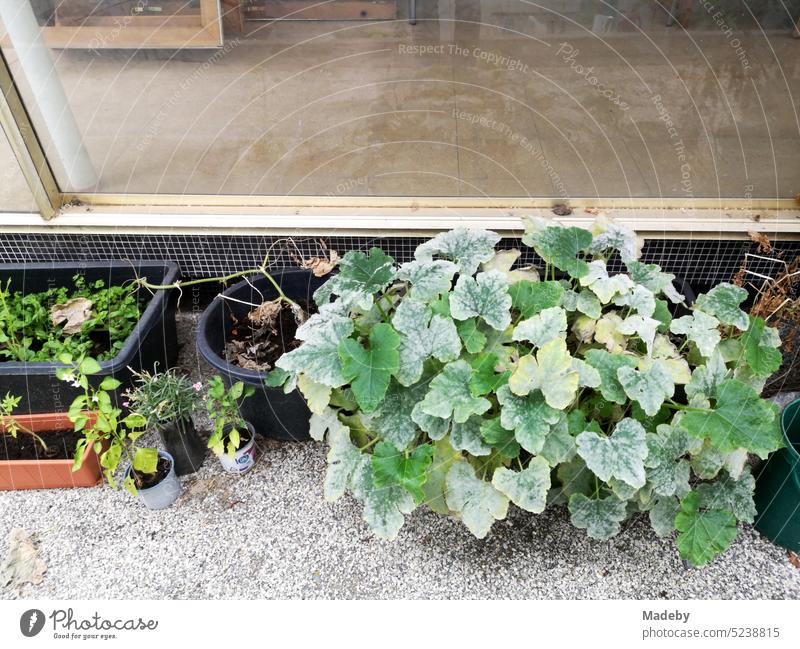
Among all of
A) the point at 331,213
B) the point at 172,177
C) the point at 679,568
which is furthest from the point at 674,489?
the point at 172,177

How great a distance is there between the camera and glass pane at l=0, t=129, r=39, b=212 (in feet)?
6.09

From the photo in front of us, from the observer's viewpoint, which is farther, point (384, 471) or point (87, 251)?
point (87, 251)

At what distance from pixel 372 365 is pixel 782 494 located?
1.05 metres

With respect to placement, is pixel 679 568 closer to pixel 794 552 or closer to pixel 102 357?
pixel 794 552

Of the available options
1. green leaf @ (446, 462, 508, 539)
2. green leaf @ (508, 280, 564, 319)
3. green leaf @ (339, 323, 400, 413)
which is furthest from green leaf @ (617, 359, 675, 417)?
green leaf @ (339, 323, 400, 413)

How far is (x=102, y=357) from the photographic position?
1692 millimetres

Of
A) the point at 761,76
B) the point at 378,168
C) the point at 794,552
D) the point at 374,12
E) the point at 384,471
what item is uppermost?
the point at 374,12

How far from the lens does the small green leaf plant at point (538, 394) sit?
1153 millimetres

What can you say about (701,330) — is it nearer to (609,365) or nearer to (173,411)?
(609,365)

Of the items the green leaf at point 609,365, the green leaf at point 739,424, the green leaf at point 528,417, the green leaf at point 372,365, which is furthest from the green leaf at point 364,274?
the green leaf at point 739,424

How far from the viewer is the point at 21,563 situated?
56.6 inches

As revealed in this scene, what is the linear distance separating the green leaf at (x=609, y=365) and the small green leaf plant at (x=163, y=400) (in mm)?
1024

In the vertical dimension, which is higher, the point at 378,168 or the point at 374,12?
the point at 374,12

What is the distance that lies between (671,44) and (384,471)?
167 cm
